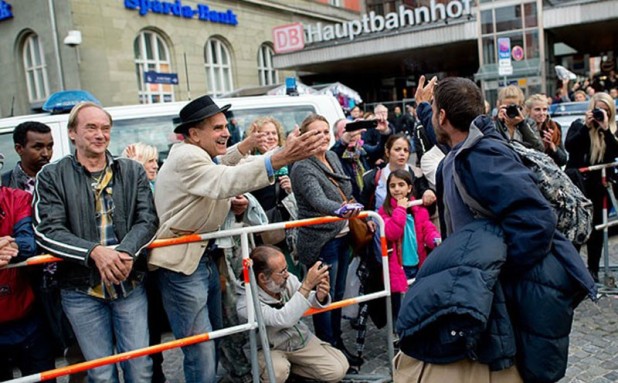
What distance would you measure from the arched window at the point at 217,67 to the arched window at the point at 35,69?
6873mm

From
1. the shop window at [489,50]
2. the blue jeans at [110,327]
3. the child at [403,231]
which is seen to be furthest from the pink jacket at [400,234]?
the shop window at [489,50]

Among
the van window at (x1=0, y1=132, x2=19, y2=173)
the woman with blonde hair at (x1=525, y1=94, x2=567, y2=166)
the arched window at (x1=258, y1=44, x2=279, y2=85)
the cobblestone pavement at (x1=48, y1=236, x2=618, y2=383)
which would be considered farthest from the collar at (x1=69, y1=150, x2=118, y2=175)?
the arched window at (x1=258, y1=44, x2=279, y2=85)

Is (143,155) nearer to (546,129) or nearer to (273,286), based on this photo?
(273,286)

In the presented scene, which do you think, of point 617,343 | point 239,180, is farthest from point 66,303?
point 617,343

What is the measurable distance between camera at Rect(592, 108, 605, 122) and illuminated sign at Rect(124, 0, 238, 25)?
19.8 metres

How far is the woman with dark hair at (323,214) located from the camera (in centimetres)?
392

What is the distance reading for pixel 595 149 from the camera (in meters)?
5.41

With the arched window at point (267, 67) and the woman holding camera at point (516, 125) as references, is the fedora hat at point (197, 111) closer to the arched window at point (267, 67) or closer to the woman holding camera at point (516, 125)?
the woman holding camera at point (516, 125)

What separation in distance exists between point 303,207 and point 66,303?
69.9 inches

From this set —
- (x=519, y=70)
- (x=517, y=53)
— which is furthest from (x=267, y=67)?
(x=519, y=70)

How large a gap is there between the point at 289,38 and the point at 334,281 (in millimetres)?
23050

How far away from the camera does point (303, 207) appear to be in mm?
4051

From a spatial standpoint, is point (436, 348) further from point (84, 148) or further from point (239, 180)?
point (84, 148)

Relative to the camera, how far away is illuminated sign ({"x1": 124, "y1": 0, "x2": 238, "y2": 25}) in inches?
856
